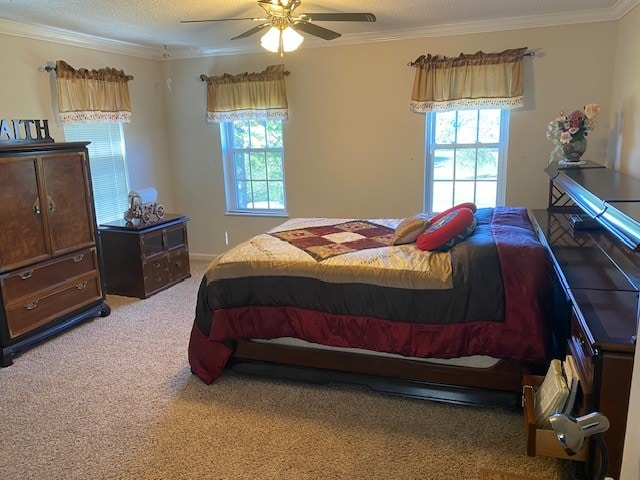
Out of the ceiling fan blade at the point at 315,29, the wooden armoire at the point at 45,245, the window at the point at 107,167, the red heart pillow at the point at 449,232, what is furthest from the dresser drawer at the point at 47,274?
the red heart pillow at the point at 449,232

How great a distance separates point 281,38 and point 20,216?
2153mm

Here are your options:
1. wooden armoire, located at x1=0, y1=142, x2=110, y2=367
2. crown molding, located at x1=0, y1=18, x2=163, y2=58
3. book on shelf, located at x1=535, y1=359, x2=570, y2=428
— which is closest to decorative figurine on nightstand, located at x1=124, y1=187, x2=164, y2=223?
wooden armoire, located at x1=0, y1=142, x2=110, y2=367

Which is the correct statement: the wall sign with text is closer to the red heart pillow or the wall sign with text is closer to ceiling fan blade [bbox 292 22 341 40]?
ceiling fan blade [bbox 292 22 341 40]

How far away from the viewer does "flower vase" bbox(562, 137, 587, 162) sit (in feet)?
11.4

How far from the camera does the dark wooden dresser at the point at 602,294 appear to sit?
1.62m

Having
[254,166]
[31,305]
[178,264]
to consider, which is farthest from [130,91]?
[31,305]

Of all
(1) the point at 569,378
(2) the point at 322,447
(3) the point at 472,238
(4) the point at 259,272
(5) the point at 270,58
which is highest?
(5) the point at 270,58

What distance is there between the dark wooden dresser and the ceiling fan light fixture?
1.87m

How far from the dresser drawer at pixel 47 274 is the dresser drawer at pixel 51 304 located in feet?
0.18

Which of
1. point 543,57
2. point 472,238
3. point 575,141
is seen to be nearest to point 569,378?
point 472,238

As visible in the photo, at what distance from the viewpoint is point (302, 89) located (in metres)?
4.94

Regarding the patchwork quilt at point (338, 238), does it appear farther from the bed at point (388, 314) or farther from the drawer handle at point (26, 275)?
the drawer handle at point (26, 275)

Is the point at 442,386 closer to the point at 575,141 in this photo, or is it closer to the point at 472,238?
the point at 472,238

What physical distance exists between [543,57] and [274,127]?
2.67 meters
